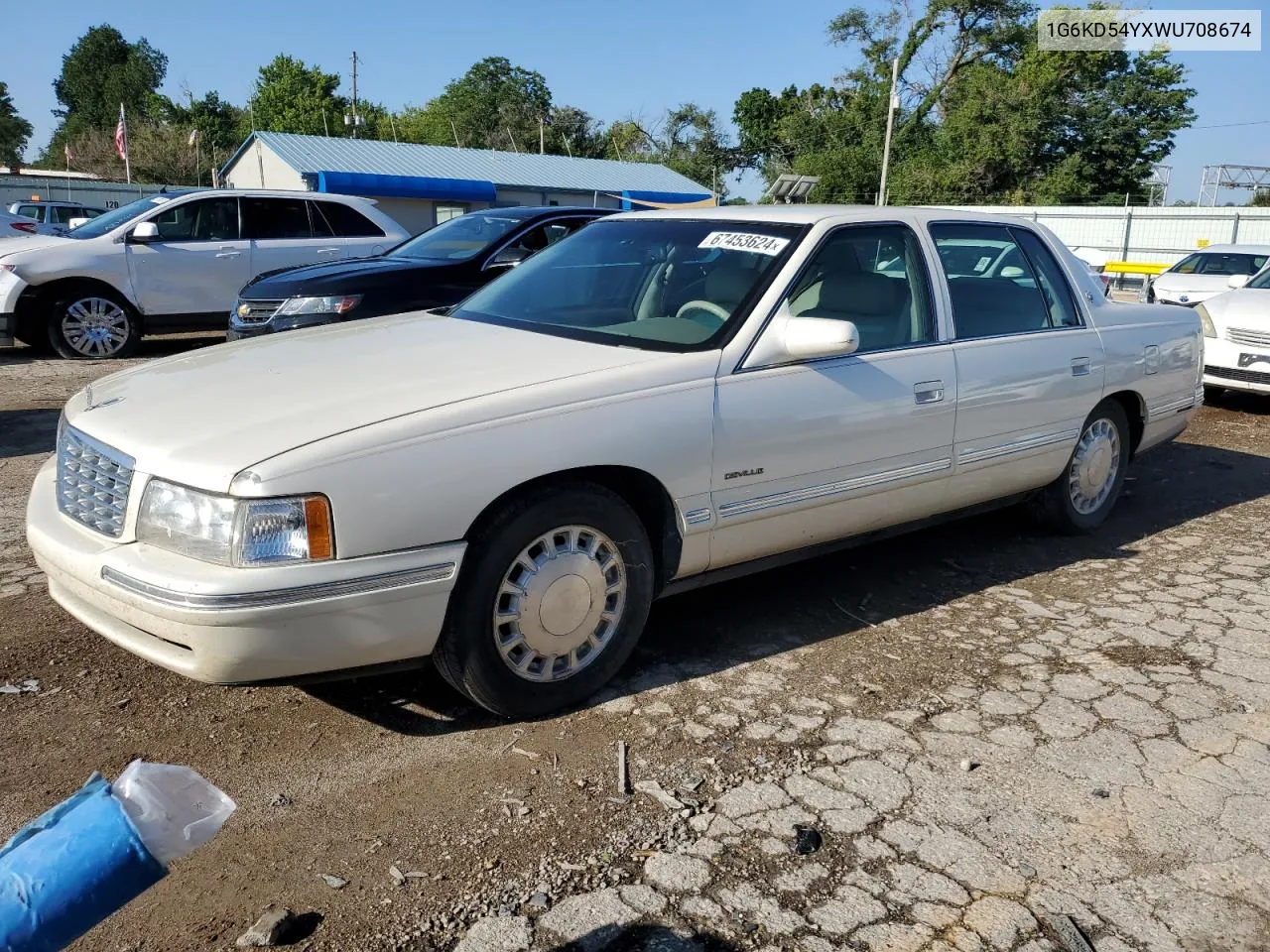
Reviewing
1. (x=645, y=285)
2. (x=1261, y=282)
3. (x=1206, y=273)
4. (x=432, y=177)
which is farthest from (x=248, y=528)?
(x=432, y=177)

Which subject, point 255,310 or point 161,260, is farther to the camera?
point 161,260

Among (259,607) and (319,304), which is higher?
(319,304)

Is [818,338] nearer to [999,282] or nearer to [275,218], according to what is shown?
[999,282]

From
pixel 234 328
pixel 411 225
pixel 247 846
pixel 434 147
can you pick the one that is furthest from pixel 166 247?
pixel 434 147

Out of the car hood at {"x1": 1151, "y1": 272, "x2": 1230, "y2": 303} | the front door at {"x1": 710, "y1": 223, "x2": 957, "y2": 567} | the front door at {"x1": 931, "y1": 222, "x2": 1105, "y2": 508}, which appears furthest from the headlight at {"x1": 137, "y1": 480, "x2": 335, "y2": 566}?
the car hood at {"x1": 1151, "y1": 272, "x2": 1230, "y2": 303}

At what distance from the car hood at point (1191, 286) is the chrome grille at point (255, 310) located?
1183cm

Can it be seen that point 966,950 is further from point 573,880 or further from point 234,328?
point 234,328

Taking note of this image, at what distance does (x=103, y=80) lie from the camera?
335ft

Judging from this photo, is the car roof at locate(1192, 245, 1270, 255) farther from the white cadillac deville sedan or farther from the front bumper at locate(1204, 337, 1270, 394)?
the white cadillac deville sedan

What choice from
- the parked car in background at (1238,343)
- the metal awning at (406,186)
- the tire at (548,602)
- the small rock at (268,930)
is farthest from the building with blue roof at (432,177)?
the small rock at (268,930)

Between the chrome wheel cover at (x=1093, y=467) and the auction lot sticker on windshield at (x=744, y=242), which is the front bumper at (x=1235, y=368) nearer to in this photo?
the chrome wheel cover at (x=1093, y=467)

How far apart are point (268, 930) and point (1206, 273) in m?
16.7

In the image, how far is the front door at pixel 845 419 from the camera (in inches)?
141

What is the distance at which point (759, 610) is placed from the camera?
425 centimetres
